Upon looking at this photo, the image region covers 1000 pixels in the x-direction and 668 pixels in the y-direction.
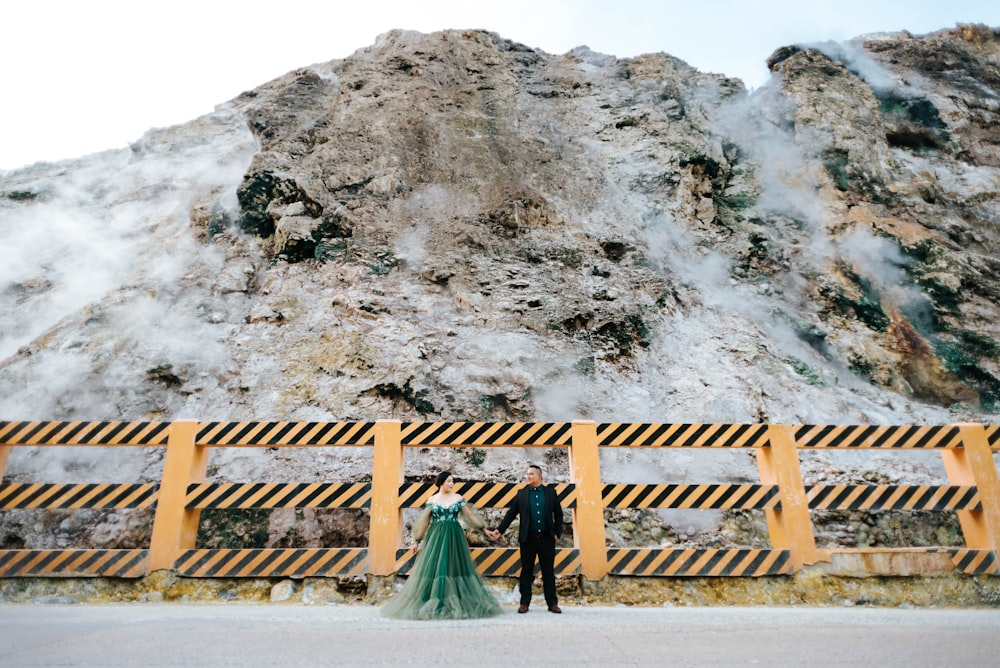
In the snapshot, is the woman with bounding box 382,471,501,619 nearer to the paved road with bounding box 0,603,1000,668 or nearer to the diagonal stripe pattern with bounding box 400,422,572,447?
the paved road with bounding box 0,603,1000,668

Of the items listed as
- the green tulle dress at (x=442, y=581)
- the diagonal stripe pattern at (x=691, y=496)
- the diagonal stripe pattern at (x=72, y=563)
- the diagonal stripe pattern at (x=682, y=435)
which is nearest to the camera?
the green tulle dress at (x=442, y=581)

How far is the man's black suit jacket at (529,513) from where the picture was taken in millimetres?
5129

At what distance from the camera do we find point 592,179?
46.5 ft

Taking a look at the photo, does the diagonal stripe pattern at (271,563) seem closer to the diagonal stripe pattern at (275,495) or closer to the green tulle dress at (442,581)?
the diagonal stripe pattern at (275,495)

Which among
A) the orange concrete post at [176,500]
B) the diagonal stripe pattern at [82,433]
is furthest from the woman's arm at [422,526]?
the diagonal stripe pattern at [82,433]

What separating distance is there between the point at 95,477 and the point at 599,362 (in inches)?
316

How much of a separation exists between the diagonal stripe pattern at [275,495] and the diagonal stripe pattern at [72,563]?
687 mm

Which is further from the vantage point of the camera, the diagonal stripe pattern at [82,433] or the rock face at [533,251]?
the rock face at [533,251]

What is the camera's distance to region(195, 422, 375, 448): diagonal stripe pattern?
221 inches

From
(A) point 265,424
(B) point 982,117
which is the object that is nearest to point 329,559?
(A) point 265,424

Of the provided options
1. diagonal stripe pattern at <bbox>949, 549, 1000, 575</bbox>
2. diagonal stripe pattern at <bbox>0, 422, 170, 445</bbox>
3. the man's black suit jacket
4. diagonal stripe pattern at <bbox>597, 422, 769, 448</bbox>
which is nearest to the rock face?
diagonal stripe pattern at <bbox>0, 422, 170, 445</bbox>

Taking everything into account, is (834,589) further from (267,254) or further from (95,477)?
(267,254)

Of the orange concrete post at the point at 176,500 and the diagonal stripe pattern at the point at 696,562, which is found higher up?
the orange concrete post at the point at 176,500

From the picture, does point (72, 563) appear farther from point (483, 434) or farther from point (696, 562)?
point (696, 562)
